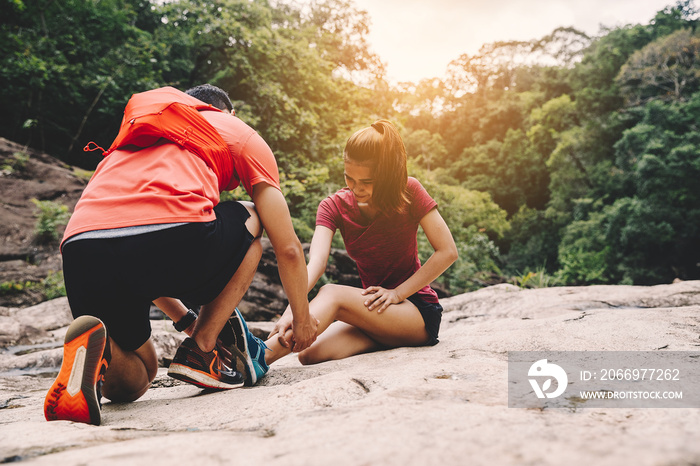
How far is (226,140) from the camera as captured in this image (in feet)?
5.34

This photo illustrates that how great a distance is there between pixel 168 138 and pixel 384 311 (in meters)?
1.31

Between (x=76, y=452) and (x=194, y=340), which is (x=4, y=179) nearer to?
(x=194, y=340)

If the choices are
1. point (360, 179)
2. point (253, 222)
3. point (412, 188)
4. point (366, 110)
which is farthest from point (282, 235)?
point (366, 110)

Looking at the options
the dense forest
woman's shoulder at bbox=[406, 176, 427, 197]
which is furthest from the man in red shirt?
the dense forest

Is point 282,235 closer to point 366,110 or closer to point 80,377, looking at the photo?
point 80,377

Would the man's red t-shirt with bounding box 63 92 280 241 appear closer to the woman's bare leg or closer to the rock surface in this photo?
the rock surface

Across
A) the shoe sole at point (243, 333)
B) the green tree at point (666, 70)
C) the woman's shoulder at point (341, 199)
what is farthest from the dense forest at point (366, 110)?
the shoe sole at point (243, 333)

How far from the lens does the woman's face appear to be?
2164mm

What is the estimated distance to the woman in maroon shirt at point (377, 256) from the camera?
6.99ft

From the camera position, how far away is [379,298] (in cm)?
216

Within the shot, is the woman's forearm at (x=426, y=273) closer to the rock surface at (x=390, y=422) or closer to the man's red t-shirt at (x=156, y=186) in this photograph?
the rock surface at (x=390, y=422)

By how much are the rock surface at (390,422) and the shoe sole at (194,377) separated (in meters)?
0.05

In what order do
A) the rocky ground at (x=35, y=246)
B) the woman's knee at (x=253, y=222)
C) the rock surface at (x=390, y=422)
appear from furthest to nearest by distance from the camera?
1. the rocky ground at (x=35, y=246)
2. the woman's knee at (x=253, y=222)
3. the rock surface at (x=390, y=422)

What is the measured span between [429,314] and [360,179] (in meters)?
0.84
